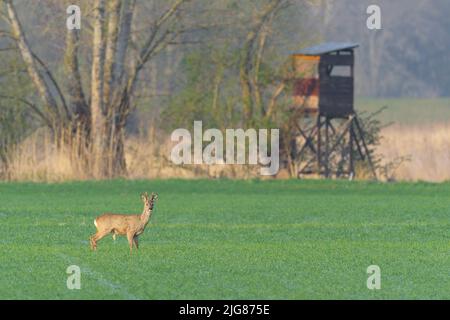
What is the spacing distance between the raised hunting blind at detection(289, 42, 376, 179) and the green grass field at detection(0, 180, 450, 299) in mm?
6933

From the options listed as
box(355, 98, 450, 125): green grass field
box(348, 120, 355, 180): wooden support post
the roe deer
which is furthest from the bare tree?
box(355, 98, 450, 125): green grass field

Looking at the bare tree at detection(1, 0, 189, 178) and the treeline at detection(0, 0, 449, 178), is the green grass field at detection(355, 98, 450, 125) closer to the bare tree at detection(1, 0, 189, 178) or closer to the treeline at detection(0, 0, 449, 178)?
the treeline at detection(0, 0, 449, 178)

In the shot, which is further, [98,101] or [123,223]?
[98,101]

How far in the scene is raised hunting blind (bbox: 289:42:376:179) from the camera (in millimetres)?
36438

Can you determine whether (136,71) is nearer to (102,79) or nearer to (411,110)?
(102,79)

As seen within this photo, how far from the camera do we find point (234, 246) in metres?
17.5

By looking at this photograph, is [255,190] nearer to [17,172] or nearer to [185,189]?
[185,189]

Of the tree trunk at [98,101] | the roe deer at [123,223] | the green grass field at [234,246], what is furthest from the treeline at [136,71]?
the roe deer at [123,223]

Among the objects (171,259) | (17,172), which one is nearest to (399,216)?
(171,259)

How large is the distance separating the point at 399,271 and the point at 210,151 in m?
21.7

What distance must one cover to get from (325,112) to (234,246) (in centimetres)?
1942

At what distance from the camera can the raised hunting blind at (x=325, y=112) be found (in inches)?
1435

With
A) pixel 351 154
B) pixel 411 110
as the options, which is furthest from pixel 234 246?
pixel 411 110

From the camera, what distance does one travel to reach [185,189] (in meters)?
31.0
